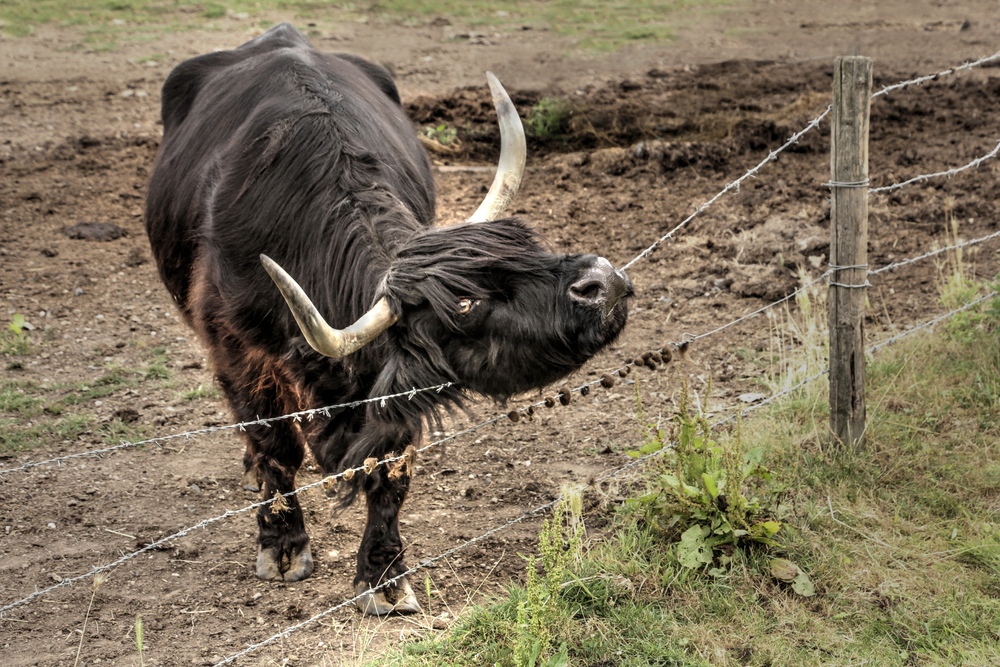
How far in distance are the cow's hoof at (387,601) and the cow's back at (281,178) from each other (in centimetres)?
115

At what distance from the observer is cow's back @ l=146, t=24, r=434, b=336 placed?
12.9 ft

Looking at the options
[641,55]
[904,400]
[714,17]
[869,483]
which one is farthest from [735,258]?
[714,17]

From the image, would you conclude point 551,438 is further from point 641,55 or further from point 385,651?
point 641,55

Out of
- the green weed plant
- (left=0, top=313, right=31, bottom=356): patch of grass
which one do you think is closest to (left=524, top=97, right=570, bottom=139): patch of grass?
(left=0, top=313, right=31, bottom=356): patch of grass

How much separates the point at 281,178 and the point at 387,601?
1791 mm

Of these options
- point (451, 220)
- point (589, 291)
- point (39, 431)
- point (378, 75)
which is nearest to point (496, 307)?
point (589, 291)

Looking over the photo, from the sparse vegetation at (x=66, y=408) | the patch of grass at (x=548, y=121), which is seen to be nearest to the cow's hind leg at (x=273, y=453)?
the sparse vegetation at (x=66, y=408)

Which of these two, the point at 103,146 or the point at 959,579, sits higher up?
the point at 103,146

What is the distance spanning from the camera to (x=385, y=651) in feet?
11.7

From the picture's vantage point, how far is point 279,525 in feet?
13.9

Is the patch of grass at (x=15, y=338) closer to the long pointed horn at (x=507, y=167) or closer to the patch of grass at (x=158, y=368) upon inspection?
the patch of grass at (x=158, y=368)

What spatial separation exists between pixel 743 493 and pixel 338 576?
69.2 inches

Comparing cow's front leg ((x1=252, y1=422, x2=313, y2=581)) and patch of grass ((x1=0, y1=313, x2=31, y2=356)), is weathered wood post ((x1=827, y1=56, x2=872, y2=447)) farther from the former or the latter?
patch of grass ((x1=0, y1=313, x2=31, y2=356))

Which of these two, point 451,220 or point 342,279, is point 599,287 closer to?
point 342,279
